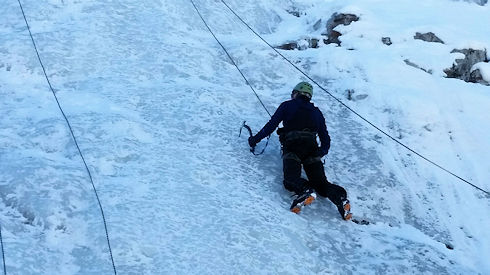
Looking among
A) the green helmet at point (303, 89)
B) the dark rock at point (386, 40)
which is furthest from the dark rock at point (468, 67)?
the green helmet at point (303, 89)

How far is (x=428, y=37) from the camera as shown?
12.0 meters

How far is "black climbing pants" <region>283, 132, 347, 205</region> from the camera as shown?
737 centimetres

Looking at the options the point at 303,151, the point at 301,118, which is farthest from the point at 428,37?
the point at 303,151

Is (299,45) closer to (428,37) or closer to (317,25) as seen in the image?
(317,25)

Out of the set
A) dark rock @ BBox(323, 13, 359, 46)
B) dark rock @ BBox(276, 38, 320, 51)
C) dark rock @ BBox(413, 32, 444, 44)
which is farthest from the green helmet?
dark rock @ BBox(413, 32, 444, 44)

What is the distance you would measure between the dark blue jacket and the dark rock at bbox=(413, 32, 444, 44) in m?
5.35

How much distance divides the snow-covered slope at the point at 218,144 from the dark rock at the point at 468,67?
185 mm

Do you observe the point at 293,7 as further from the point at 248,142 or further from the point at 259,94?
the point at 248,142

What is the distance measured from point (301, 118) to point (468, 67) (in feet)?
17.6

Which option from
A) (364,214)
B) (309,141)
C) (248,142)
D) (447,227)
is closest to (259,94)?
(248,142)

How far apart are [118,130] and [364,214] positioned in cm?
395

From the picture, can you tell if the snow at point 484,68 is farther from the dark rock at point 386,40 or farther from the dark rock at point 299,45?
the dark rock at point 299,45

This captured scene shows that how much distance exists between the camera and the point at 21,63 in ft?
32.2

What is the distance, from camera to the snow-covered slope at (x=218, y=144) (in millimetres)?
6293
